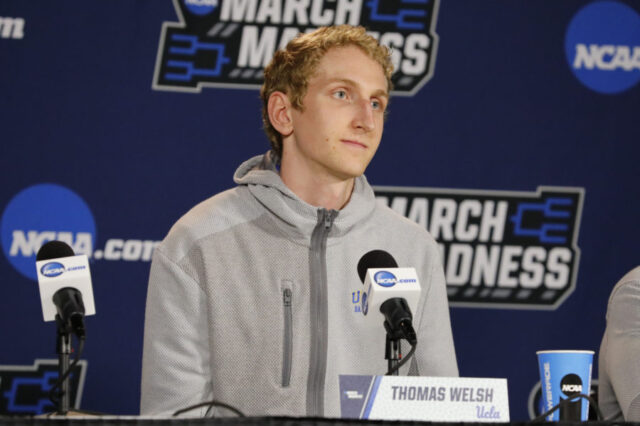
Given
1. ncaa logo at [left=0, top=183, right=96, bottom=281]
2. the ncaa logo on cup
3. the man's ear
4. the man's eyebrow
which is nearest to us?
the ncaa logo on cup

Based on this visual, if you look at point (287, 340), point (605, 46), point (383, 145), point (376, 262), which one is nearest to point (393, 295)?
point (376, 262)

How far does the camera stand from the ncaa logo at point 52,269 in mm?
1461

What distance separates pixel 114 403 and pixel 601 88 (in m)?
2.36

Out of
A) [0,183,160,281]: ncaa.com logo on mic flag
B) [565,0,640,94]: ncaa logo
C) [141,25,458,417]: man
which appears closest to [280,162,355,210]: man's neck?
[141,25,458,417]: man

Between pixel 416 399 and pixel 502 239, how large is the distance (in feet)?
7.67

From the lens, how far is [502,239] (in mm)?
3512

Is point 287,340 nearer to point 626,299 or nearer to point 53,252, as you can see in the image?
point 53,252

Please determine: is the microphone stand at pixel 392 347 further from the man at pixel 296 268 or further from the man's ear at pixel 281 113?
the man's ear at pixel 281 113

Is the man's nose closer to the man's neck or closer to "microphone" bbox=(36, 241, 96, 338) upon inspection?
the man's neck

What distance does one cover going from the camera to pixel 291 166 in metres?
2.36

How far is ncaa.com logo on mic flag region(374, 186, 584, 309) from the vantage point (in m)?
3.47

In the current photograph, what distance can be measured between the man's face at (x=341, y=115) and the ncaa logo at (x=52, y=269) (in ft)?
3.02

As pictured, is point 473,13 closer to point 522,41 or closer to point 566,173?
point 522,41

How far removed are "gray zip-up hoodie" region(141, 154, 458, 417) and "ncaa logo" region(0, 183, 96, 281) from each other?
123 cm
